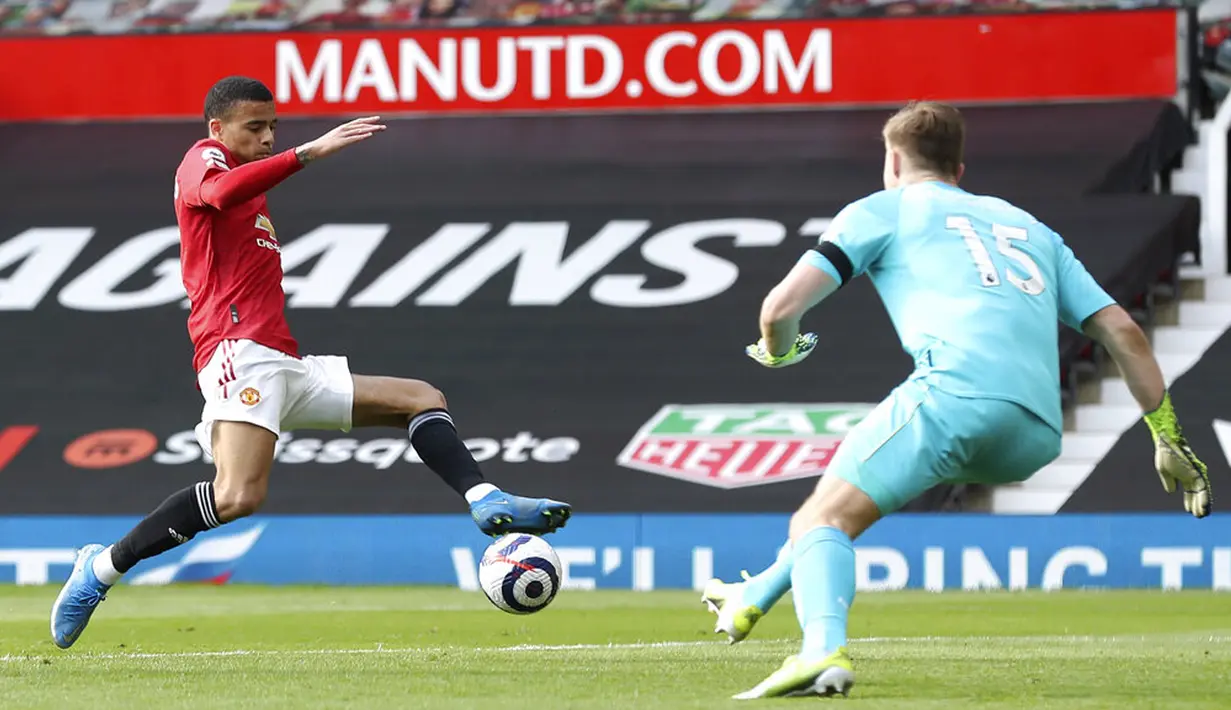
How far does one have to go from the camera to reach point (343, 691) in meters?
5.36

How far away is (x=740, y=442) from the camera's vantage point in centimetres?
1417

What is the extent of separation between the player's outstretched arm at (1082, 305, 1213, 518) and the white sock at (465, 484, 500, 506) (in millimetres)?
2219

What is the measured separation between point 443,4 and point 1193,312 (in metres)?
7.56

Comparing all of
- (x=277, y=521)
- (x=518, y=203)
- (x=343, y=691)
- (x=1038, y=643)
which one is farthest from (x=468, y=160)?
(x=343, y=691)

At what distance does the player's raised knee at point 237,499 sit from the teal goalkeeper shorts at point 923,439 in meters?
2.34

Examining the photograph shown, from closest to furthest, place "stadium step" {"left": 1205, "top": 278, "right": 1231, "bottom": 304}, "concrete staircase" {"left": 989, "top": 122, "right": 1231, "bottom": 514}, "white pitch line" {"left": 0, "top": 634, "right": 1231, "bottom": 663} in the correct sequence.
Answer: "white pitch line" {"left": 0, "top": 634, "right": 1231, "bottom": 663} < "concrete staircase" {"left": 989, "top": 122, "right": 1231, "bottom": 514} < "stadium step" {"left": 1205, "top": 278, "right": 1231, "bottom": 304}

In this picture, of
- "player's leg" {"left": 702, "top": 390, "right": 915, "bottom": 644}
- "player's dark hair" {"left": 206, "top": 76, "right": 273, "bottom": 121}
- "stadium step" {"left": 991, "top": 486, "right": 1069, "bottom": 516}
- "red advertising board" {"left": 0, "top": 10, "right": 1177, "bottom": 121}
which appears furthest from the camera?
"red advertising board" {"left": 0, "top": 10, "right": 1177, "bottom": 121}

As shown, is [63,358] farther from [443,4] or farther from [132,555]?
[132,555]

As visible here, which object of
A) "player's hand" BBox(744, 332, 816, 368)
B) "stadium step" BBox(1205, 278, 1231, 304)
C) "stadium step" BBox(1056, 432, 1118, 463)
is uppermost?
"player's hand" BBox(744, 332, 816, 368)

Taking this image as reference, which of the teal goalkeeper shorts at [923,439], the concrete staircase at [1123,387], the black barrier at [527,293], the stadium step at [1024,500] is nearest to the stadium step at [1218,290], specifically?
the concrete staircase at [1123,387]

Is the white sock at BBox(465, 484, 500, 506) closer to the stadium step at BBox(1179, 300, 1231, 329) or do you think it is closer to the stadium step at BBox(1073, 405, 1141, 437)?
the stadium step at BBox(1073, 405, 1141, 437)

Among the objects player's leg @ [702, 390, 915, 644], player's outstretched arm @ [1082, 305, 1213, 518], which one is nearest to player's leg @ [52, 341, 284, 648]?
player's leg @ [702, 390, 915, 644]

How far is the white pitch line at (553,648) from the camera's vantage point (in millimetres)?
6953

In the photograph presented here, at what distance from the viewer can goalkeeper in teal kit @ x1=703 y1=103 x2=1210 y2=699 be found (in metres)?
4.79
